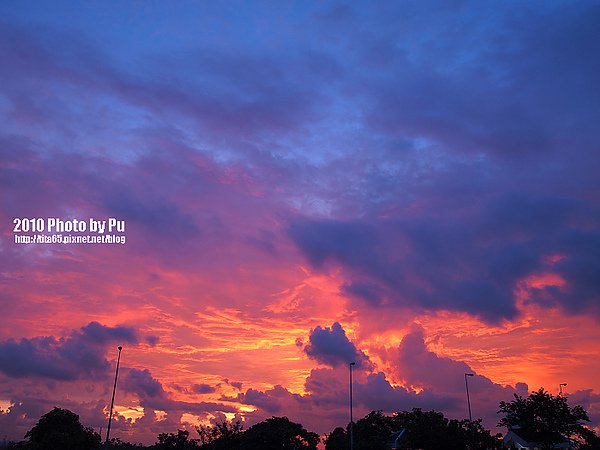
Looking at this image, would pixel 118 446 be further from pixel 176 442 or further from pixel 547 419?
pixel 547 419

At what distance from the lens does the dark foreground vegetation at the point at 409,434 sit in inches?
2547

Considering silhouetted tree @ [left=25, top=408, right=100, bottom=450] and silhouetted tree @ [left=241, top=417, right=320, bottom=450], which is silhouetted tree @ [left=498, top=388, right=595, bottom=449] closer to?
silhouetted tree @ [left=241, top=417, right=320, bottom=450]

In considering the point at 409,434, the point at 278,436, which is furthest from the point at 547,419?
the point at 278,436

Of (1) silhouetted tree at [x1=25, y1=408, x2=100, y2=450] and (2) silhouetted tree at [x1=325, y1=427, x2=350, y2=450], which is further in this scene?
(2) silhouetted tree at [x1=325, y1=427, x2=350, y2=450]

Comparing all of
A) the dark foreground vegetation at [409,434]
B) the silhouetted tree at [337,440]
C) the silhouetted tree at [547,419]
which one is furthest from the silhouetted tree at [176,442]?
the silhouetted tree at [547,419]

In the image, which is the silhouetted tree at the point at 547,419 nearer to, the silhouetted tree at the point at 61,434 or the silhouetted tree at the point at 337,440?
the silhouetted tree at the point at 337,440

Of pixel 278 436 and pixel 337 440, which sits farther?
pixel 337 440

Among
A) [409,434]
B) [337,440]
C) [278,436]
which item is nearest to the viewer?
[409,434]

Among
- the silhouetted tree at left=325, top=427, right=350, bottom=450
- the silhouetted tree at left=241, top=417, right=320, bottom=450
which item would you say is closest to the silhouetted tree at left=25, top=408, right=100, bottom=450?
the silhouetted tree at left=241, top=417, right=320, bottom=450

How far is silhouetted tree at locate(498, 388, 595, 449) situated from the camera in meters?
67.1

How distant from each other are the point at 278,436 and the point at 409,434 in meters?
29.6

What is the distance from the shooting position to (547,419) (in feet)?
224

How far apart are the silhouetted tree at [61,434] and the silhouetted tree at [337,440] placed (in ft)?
155

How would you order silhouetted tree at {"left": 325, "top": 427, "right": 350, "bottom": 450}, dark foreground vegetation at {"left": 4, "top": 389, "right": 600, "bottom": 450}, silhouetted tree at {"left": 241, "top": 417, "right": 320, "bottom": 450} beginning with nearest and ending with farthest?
1. dark foreground vegetation at {"left": 4, "top": 389, "right": 600, "bottom": 450}
2. silhouetted tree at {"left": 241, "top": 417, "right": 320, "bottom": 450}
3. silhouetted tree at {"left": 325, "top": 427, "right": 350, "bottom": 450}
